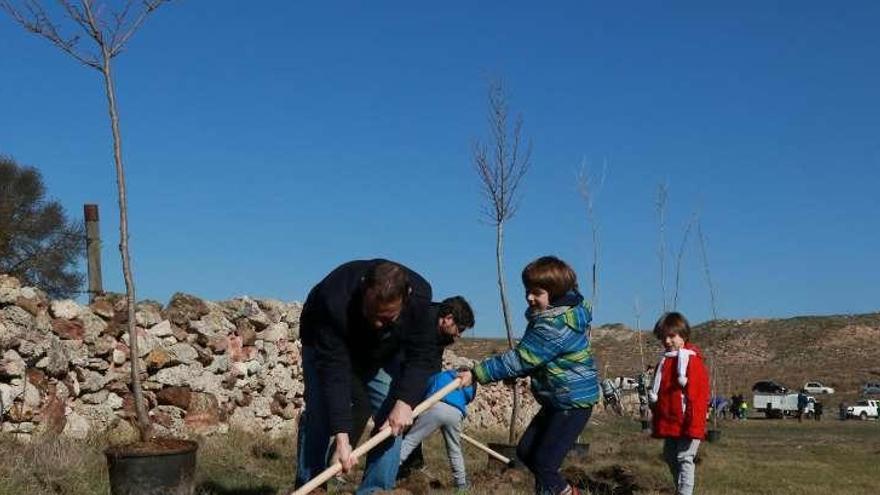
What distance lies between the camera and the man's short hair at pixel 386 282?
12.8 ft

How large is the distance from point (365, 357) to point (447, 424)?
8.11 feet

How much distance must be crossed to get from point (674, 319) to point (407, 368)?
3560mm

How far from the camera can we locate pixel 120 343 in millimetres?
8922

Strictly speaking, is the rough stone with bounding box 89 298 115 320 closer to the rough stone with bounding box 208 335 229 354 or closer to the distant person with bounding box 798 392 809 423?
the rough stone with bounding box 208 335 229 354

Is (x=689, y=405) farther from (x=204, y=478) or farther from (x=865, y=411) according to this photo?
(x=865, y=411)

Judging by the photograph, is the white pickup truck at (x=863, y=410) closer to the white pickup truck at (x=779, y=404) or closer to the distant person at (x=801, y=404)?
the white pickup truck at (x=779, y=404)

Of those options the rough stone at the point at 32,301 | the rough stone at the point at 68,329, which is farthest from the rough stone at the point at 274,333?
the rough stone at the point at 32,301

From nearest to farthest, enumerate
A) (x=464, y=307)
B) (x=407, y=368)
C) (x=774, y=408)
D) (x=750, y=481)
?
(x=407, y=368) → (x=464, y=307) → (x=750, y=481) → (x=774, y=408)

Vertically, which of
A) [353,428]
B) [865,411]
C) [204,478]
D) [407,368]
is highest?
[407,368]

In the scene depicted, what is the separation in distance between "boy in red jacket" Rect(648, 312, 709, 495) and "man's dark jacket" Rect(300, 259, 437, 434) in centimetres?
311

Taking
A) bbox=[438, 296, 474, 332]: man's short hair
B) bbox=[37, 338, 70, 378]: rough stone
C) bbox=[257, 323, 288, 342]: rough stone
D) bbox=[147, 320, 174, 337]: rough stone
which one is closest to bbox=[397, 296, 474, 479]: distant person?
bbox=[438, 296, 474, 332]: man's short hair

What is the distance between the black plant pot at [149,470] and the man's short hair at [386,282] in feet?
8.18

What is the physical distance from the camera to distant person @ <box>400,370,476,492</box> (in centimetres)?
667

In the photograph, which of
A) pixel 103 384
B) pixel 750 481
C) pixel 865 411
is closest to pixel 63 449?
pixel 103 384
